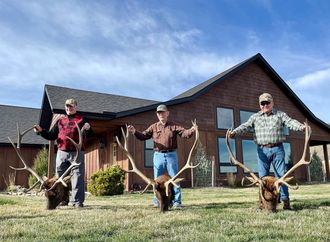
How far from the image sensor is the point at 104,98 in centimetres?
1716

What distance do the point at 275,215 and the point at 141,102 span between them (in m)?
14.7

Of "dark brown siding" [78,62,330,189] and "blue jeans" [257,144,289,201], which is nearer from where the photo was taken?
"blue jeans" [257,144,289,201]

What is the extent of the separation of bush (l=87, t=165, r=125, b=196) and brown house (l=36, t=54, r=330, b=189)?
208 centimetres

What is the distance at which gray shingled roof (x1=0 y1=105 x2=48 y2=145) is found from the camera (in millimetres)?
19281

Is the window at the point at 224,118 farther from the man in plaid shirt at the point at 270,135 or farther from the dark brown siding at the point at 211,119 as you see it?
the man in plaid shirt at the point at 270,135

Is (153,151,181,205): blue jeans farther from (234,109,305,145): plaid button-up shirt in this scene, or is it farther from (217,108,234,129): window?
(217,108,234,129): window

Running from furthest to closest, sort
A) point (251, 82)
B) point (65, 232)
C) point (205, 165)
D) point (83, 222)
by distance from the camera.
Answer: point (251, 82)
point (205, 165)
point (83, 222)
point (65, 232)

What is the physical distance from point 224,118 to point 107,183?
24.8 ft

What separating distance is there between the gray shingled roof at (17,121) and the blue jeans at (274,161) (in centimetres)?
1572

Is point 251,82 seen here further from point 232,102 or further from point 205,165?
point 205,165

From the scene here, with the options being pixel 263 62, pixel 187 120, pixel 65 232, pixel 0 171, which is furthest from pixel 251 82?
pixel 65 232

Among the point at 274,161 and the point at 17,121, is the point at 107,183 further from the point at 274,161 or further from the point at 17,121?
the point at 17,121

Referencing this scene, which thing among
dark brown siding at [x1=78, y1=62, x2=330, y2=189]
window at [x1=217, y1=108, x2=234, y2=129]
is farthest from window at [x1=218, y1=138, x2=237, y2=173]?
window at [x1=217, y1=108, x2=234, y2=129]

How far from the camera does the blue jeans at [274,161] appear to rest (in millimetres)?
5203
